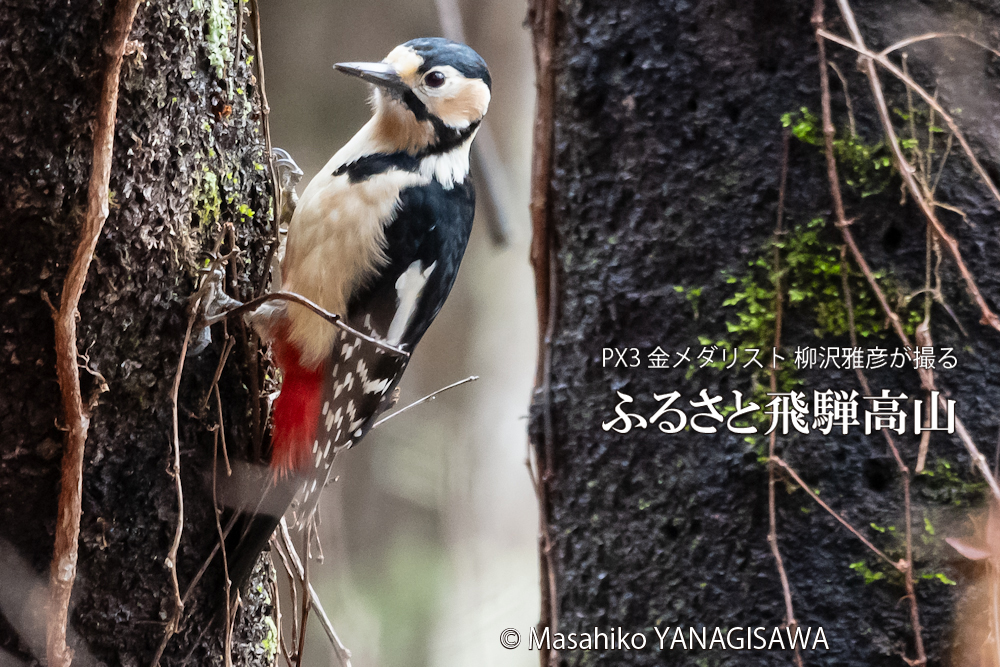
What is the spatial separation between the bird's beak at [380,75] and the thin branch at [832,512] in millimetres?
891

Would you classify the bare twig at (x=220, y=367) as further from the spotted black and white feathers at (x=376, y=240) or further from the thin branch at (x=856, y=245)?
the thin branch at (x=856, y=245)

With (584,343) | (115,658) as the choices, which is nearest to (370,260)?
(584,343)

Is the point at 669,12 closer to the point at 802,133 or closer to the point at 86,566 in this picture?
the point at 802,133

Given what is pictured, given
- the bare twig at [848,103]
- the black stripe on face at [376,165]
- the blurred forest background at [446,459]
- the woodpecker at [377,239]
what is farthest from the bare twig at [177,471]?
the blurred forest background at [446,459]

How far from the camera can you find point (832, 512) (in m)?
1.08

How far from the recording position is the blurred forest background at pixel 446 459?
3.30 meters

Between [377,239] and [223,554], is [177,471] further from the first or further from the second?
[377,239]

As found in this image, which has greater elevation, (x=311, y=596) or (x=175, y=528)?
(x=175, y=528)

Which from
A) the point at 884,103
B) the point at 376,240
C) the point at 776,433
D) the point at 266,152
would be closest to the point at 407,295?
the point at 376,240

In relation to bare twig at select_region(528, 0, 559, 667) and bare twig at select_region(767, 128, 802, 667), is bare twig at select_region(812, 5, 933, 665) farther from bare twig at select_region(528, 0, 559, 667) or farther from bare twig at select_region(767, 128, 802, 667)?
bare twig at select_region(528, 0, 559, 667)

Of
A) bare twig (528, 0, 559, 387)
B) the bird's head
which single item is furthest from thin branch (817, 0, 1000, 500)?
the bird's head

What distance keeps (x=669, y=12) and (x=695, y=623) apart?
87cm

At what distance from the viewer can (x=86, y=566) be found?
102 centimetres

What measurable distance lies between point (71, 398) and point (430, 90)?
0.83m
